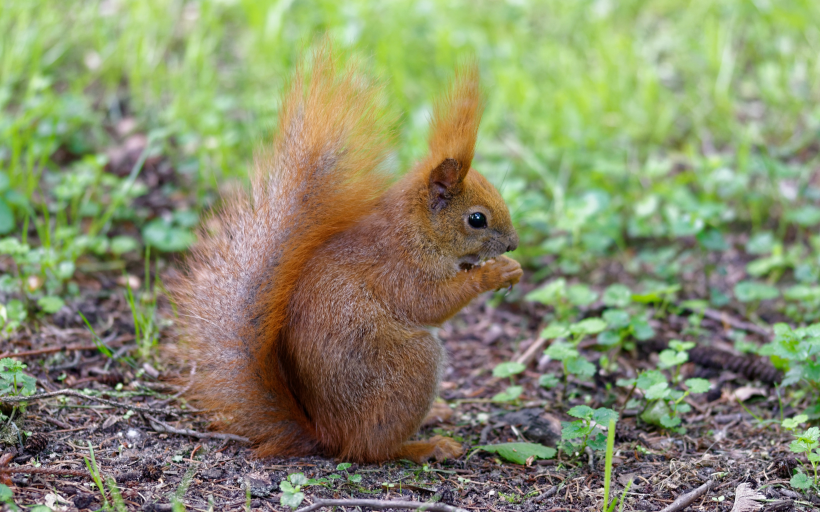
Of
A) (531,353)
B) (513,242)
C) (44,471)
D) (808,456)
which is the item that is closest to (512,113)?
(531,353)

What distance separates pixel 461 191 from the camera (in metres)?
2.32

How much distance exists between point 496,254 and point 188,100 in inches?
88.2

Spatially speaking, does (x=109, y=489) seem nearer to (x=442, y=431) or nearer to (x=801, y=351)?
(x=442, y=431)

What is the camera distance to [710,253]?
11.9 feet

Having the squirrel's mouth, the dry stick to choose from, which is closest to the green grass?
the dry stick

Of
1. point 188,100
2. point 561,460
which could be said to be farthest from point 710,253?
point 188,100

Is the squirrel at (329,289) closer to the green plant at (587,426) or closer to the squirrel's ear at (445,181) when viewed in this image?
the squirrel's ear at (445,181)

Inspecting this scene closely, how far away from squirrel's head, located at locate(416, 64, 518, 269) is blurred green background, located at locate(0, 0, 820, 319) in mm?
585

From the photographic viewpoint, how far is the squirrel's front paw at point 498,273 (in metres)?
2.25

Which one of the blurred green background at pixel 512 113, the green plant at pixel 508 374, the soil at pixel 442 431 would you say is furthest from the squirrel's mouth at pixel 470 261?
the blurred green background at pixel 512 113

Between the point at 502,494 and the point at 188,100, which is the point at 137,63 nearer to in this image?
the point at 188,100

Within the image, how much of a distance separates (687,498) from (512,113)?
2969mm

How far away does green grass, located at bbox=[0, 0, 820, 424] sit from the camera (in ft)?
10.4

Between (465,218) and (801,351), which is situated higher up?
(465,218)
